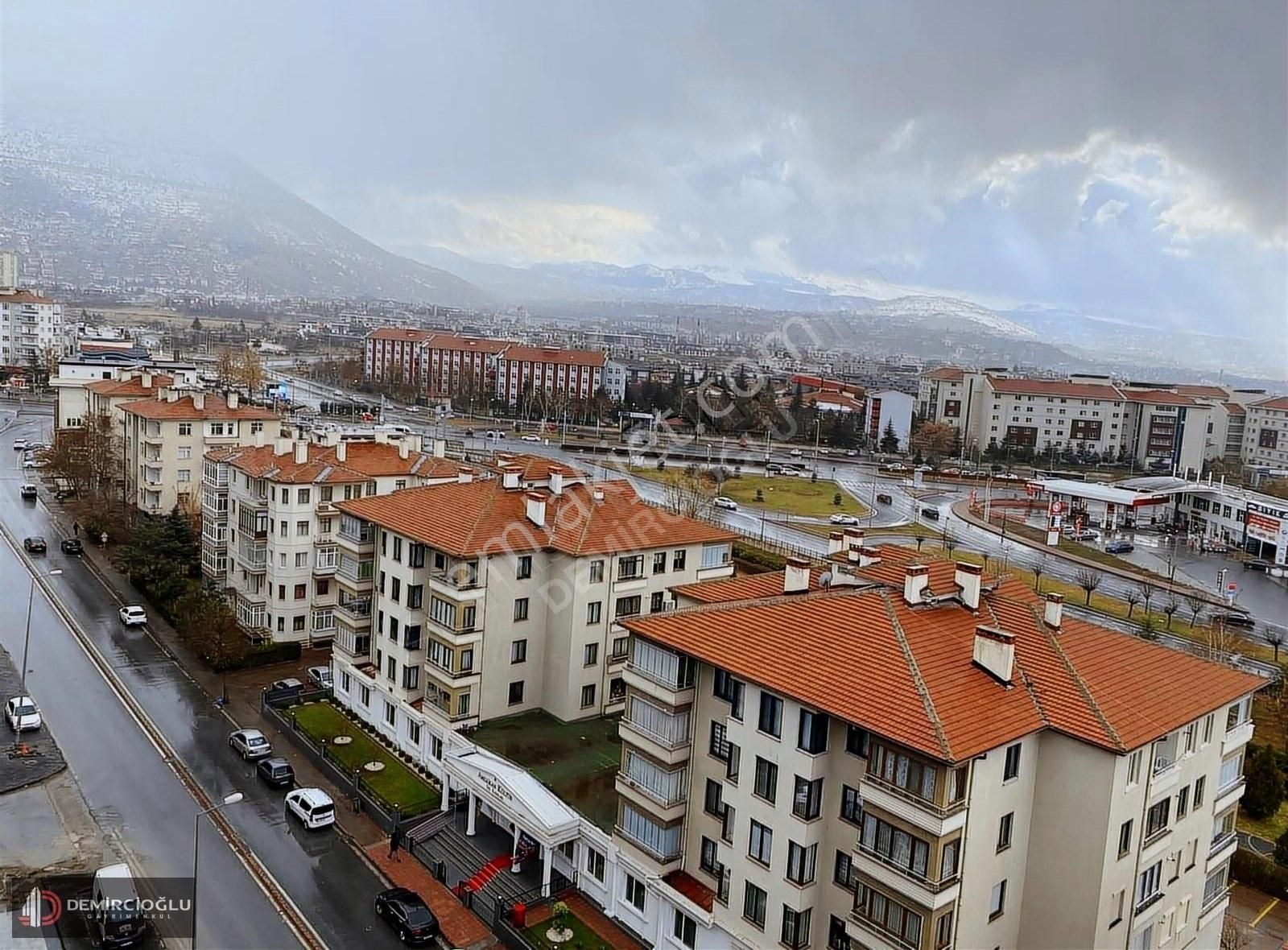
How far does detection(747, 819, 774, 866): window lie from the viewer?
15.4 m

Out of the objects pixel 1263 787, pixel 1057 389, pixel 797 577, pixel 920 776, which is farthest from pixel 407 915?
pixel 1057 389

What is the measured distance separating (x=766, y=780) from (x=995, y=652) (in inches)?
163

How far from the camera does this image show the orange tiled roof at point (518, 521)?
23422 mm

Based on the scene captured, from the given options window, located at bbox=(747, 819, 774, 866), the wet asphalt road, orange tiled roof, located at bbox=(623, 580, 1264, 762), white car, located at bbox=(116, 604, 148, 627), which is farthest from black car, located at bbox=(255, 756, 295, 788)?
window, located at bbox=(747, 819, 774, 866)

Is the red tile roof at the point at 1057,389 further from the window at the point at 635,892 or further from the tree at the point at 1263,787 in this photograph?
the window at the point at 635,892

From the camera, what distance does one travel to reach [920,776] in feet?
43.4

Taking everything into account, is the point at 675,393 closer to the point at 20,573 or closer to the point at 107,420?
the point at 107,420

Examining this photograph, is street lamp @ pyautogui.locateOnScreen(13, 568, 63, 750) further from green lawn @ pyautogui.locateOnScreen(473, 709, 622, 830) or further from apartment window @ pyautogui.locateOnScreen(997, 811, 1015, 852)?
apartment window @ pyautogui.locateOnScreen(997, 811, 1015, 852)

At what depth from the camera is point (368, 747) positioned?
2452 centimetres

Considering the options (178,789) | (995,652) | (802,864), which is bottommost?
(178,789)

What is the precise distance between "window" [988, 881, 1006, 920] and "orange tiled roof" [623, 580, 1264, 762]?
99.6 inches

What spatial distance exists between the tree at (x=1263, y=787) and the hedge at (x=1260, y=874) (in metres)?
2.78

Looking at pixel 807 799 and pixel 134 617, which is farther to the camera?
pixel 134 617

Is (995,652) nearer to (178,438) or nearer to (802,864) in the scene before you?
(802,864)
